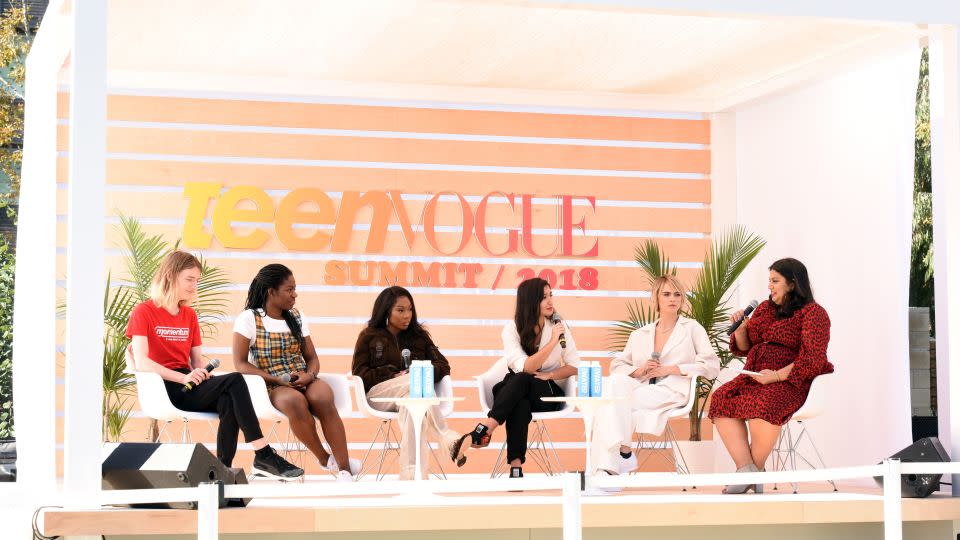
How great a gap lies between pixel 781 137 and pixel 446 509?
16.0ft

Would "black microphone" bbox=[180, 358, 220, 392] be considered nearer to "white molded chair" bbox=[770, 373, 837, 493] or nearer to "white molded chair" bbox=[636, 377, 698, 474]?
"white molded chair" bbox=[636, 377, 698, 474]

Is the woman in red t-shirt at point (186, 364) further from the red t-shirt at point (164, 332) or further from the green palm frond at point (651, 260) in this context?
the green palm frond at point (651, 260)

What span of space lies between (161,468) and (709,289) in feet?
15.4

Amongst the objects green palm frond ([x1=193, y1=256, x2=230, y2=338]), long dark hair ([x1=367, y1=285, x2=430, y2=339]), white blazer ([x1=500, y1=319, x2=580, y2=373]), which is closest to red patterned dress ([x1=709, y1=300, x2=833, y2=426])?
white blazer ([x1=500, y1=319, x2=580, y2=373])

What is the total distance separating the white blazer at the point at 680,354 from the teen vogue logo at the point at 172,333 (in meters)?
2.68

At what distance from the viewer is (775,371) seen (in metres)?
6.89

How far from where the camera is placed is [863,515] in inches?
214

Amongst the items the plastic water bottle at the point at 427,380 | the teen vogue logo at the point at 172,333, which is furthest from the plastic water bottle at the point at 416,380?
the teen vogue logo at the point at 172,333

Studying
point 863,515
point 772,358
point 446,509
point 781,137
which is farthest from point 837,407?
point 446,509

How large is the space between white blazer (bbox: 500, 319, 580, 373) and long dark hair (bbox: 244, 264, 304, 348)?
1250mm

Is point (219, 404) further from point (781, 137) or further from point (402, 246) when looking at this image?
point (781, 137)

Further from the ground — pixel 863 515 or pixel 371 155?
pixel 371 155

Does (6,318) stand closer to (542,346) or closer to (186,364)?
(186,364)

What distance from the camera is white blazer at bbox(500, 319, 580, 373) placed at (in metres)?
7.21
